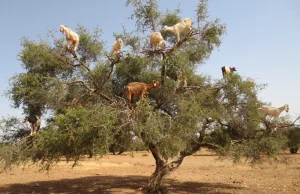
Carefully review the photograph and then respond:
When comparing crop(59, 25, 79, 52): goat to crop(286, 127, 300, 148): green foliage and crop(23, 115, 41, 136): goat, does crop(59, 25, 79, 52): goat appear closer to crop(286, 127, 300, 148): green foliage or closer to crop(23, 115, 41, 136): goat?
Result: crop(23, 115, 41, 136): goat

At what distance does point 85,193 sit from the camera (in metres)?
11.9

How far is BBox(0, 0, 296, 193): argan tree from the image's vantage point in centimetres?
793

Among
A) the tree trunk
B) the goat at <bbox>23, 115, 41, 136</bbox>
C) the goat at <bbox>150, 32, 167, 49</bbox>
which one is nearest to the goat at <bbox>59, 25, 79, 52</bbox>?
the goat at <bbox>150, 32, 167, 49</bbox>

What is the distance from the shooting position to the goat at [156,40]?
929 centimetres

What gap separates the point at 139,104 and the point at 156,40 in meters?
2.66

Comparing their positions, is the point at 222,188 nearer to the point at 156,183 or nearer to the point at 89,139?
the point at 156,183

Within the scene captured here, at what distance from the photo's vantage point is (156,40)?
9.37m

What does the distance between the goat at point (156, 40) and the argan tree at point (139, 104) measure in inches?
9.0

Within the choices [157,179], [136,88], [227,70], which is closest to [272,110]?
[227,70]

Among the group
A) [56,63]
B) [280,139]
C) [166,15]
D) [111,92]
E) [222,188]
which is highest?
[166,15]

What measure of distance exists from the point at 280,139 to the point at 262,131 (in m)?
0.71

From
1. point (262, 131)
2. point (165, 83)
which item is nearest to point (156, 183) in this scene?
point (165, 83)

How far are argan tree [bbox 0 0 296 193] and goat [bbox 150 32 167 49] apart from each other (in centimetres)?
23

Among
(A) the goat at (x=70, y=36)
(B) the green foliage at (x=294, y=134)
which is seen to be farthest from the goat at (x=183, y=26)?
(B) the green foliage at (x=294, y=134)
